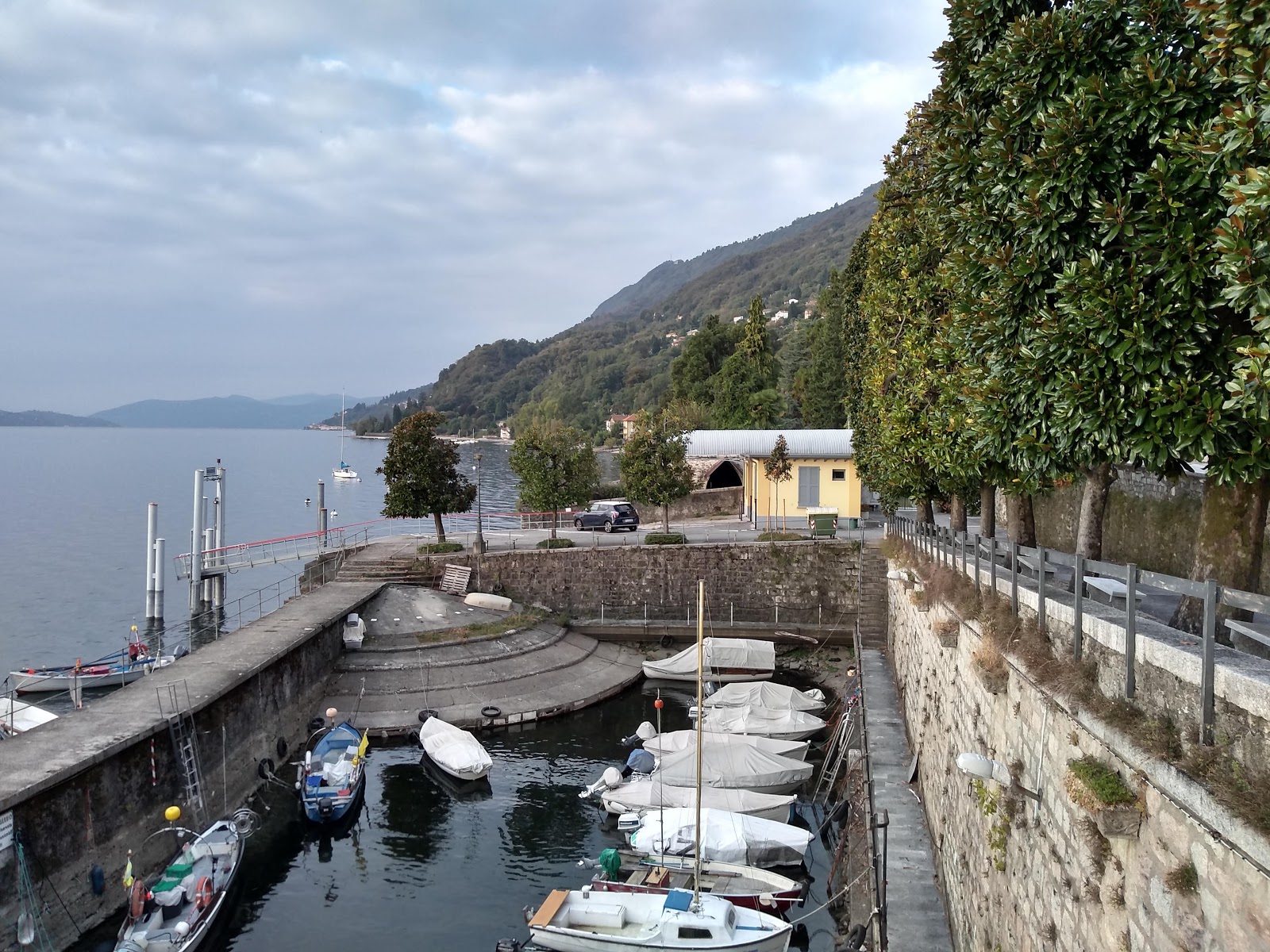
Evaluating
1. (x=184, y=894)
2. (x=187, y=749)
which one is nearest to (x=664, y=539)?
(x=187, y=749)

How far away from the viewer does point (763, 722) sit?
29484 mm

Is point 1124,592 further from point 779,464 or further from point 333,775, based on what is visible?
point 779,464

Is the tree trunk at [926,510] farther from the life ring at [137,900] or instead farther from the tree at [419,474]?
the life ring at [137,900]

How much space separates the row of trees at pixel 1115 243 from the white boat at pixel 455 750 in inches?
753

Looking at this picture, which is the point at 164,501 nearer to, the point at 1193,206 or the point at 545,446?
the point at 545,446

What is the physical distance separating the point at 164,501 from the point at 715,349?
82.6 meters

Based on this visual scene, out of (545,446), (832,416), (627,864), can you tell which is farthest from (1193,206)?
(832,416)

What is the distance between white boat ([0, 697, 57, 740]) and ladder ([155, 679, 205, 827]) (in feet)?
22.8

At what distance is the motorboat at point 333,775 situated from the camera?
934 inches

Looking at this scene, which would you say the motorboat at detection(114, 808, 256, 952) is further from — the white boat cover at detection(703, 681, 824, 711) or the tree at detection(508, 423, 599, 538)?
the tree at detection(508, 423, 599, 538)

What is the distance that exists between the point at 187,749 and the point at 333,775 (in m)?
4.20

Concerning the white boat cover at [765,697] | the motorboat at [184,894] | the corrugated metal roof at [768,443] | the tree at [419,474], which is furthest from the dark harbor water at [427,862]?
the corrugated metal roof at [768,443]

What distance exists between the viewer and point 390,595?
127ft

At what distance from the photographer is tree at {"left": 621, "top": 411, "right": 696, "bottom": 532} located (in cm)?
4659
